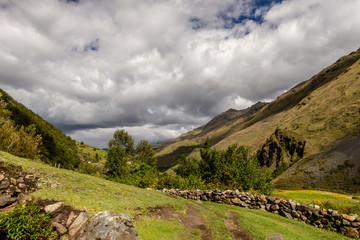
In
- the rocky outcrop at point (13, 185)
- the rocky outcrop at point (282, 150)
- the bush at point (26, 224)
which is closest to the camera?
the bush at point (26, 224)

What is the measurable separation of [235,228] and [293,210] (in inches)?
368

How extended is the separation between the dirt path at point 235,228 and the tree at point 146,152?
7125cm

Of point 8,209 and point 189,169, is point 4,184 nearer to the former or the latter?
point 8,209

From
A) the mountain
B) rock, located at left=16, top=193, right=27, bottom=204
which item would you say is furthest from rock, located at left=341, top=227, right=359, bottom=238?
the mountain

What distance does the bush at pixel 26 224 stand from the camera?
7.33 metres

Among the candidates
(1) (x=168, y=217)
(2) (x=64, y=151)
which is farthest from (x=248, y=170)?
(2) (x=64, y=151)

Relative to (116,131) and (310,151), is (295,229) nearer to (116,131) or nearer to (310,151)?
(116,131)

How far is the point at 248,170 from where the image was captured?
3275 centimetres

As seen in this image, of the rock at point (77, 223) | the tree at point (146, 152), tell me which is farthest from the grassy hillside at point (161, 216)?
the tree at point (146, 152)

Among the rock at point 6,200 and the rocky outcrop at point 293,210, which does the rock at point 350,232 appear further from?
the rock at point 6,200

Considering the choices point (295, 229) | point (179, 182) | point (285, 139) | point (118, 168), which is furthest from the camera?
point (285, 139)

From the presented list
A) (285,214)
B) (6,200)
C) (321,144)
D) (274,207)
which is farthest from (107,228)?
(321,144)

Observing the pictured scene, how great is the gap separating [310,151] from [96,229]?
488ft

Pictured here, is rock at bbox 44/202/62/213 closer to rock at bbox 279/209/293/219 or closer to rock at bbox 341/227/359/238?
rock at bbox 279/209/293/219
